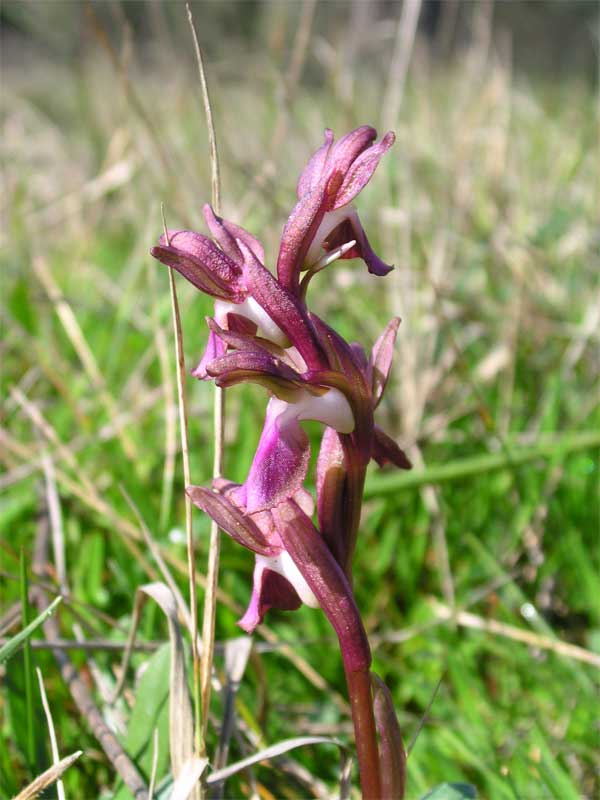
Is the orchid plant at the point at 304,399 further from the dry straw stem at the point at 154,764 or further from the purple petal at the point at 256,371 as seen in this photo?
the dry straw stem at the point at 154,764

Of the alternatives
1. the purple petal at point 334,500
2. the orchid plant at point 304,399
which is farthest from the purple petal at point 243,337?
the purple petal at point 334,500

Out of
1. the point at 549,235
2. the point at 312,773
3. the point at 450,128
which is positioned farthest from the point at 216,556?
the point at 450,128

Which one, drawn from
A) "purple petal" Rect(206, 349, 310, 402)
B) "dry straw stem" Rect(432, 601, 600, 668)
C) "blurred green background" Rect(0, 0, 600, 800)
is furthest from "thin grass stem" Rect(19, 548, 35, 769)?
"dry straw stem" Rect(432, 601, 600, 668)

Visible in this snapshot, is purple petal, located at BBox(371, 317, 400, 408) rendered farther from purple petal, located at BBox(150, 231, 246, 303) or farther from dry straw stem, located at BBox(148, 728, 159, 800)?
dry straw stem, located at BBox(148, 728, 159, 800)

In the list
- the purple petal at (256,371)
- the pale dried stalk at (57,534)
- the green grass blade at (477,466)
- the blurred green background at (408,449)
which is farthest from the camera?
the green grass blade at (477,466)

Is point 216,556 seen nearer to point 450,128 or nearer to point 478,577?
point 478,577
